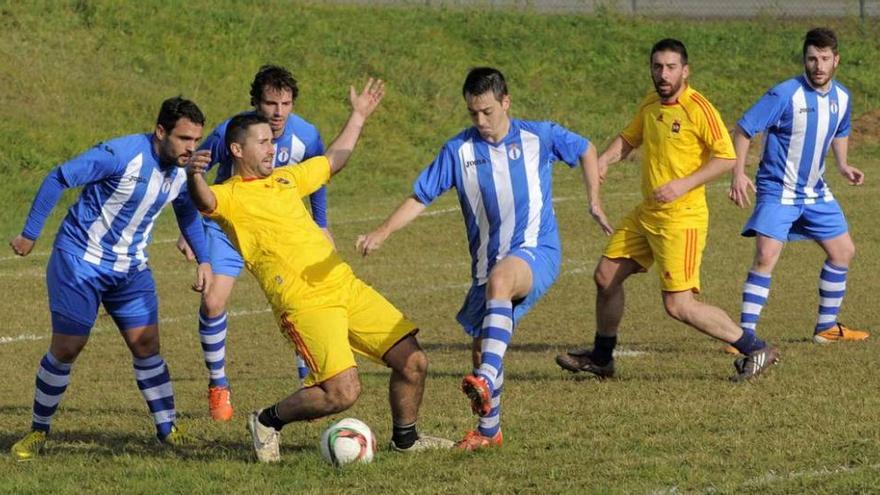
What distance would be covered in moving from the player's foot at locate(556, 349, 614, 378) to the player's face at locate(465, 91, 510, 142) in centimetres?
244

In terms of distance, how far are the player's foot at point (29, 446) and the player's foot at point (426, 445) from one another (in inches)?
81.3

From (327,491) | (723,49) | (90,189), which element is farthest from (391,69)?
(327,491)

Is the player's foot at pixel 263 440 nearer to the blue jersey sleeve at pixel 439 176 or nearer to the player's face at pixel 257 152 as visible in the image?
the player's face at pixel 257 152

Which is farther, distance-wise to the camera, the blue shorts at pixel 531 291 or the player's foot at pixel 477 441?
the blue shorts at pixel 531 291

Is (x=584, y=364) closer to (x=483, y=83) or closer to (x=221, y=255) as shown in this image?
(x=221, y=255)

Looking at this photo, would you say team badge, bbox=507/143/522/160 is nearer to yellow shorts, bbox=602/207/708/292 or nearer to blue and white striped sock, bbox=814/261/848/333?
yellow shorts, bbox=602/207/708/292

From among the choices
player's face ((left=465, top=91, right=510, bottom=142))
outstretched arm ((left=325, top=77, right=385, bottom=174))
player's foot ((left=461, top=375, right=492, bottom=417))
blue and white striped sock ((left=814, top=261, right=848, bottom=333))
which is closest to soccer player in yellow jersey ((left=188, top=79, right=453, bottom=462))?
player's foot ((left=461, top=375, right=492, bottom=417))

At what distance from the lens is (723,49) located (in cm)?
3092

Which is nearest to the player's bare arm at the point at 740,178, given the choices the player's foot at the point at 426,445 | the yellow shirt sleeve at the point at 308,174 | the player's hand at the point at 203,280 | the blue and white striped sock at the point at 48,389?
the yellow shirt sleeve at the point at 308,174

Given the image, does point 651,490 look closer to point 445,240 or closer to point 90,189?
point 90,189

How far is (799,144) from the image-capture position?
12023mm

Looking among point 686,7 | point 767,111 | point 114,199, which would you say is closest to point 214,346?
point 114,199

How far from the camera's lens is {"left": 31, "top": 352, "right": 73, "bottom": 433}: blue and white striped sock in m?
9.13

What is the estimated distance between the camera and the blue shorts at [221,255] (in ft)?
34.4
